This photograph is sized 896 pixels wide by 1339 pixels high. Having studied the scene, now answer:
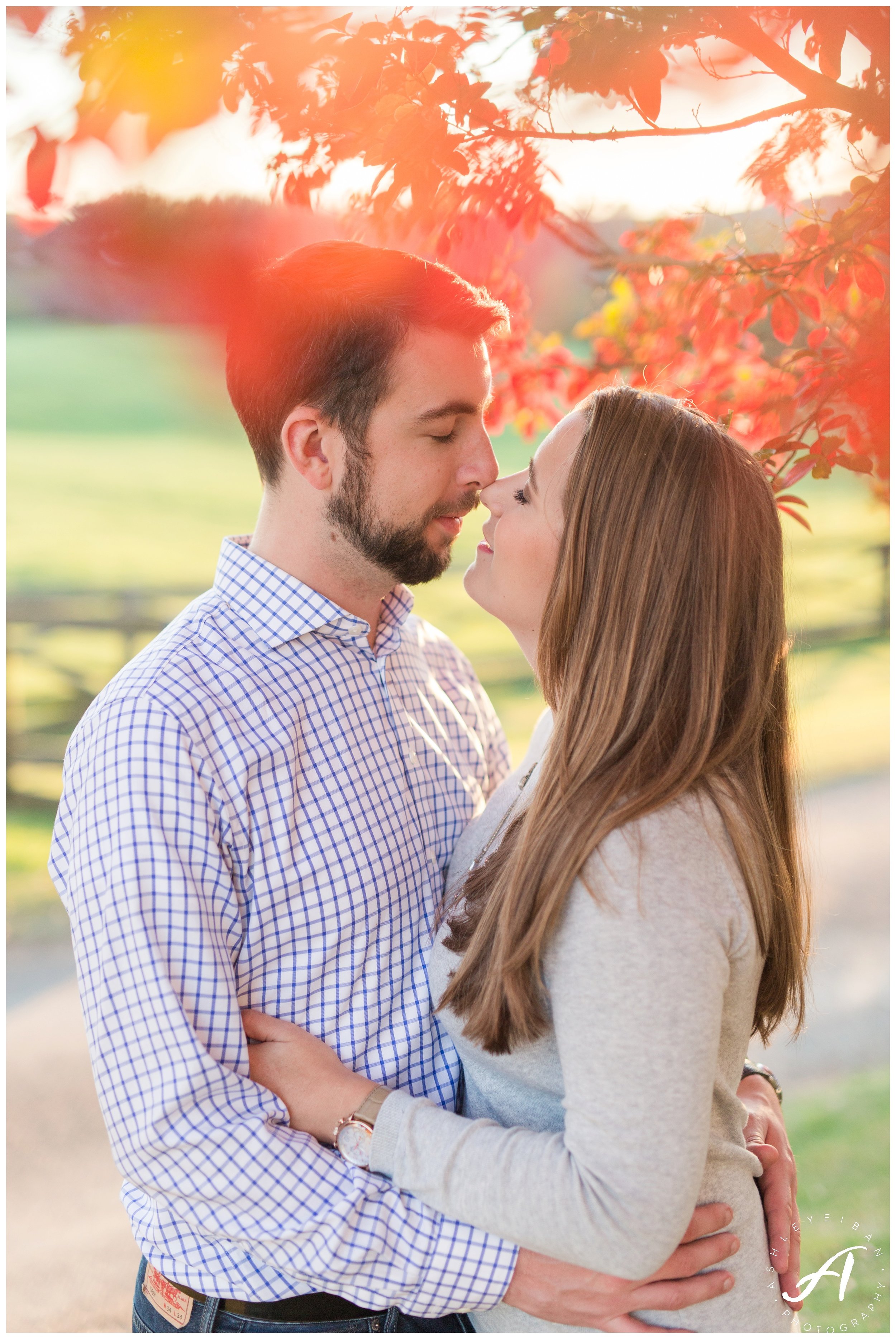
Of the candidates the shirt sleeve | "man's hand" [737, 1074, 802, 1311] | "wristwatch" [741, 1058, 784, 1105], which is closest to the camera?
the shirt sleeve

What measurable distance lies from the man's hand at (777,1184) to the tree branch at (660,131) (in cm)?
167

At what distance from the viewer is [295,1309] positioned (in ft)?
5.28

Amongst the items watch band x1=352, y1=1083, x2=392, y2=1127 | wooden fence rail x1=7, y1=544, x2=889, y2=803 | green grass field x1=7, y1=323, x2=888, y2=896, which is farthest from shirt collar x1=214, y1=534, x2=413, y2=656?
green grass field x1=7, y1=323, x2=888, y2=896

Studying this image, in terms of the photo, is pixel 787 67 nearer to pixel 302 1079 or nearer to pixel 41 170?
pixel 41 170

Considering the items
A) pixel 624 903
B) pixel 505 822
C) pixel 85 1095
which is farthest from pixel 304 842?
pixel 85 1095

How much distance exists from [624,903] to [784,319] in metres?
1.25

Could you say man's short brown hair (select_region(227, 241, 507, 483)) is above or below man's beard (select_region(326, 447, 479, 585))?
above

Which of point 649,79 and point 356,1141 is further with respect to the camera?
point 649,79

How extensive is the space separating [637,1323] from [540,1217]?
1.11 ft

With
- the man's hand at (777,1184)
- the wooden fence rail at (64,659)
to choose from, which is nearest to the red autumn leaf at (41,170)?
the man's hand at (777,1184)

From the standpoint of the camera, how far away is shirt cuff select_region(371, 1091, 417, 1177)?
5.04 feet

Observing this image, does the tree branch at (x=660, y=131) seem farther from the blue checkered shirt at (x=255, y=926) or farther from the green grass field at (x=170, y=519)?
the green grass field at (x=170, y=519)

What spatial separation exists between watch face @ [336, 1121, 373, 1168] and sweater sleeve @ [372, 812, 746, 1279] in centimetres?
20

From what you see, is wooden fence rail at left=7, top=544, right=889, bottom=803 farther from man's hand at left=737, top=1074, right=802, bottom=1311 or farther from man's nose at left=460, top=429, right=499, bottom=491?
man's hand at left=737, top=1074, right=802, bottom=1311
